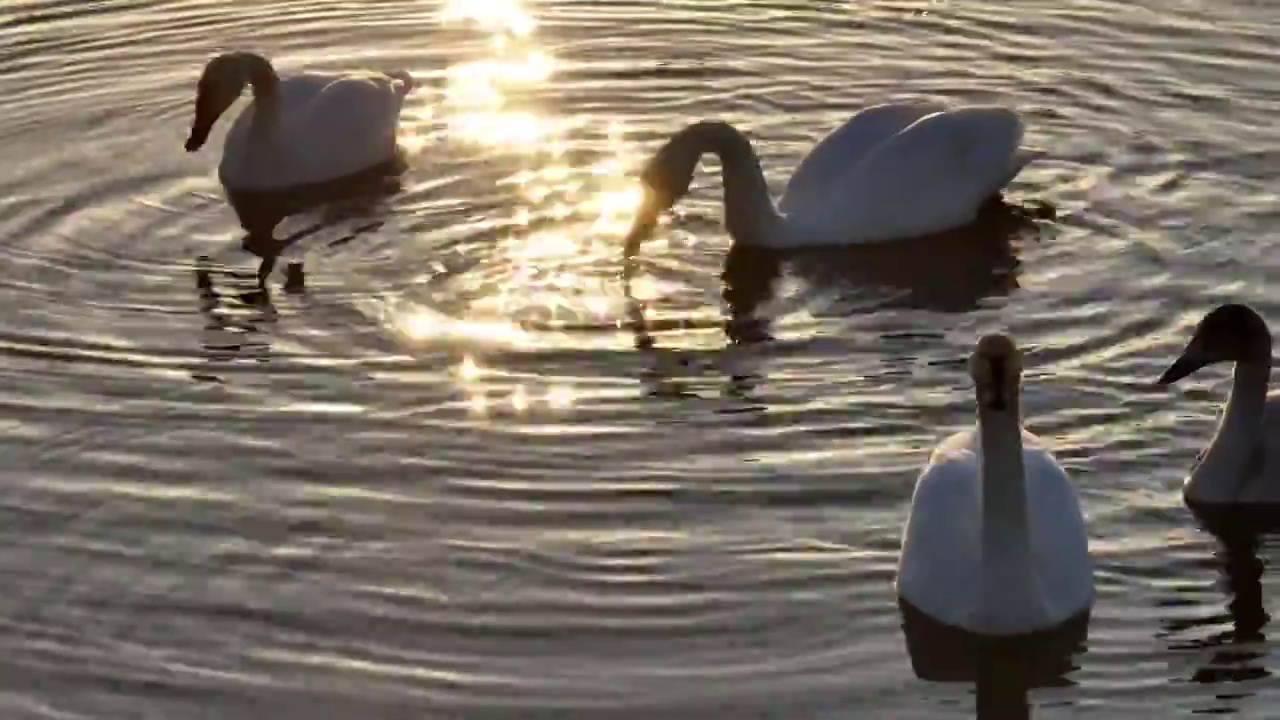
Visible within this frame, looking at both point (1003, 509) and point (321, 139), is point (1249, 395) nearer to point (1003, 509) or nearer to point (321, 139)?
point (1003, 509)

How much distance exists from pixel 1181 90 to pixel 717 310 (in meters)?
4.26

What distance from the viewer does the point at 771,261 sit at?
14.4m

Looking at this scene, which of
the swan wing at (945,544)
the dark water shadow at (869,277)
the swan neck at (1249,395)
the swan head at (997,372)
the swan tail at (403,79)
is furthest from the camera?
the swan tail at (403,79)

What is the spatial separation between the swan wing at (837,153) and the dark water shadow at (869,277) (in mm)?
434

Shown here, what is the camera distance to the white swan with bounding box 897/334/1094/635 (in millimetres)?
9938

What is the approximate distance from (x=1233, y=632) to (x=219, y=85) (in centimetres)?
819

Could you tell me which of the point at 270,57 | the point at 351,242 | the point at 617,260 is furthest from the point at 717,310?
the point at 270,57

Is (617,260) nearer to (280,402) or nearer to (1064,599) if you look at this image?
(280,402)

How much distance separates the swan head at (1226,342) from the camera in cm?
1123

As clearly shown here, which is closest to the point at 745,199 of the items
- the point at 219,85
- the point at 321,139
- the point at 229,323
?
the point at 229,323

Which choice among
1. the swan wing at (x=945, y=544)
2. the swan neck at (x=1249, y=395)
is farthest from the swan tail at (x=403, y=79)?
the swan wing at (x=945, y=544)

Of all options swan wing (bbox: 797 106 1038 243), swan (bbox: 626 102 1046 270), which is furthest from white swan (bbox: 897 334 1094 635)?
swan wing (bbox: 797 106 1038 243)

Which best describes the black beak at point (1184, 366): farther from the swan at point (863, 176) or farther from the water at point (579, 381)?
the swan at point (863, 176)

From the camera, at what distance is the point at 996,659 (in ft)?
32.4
